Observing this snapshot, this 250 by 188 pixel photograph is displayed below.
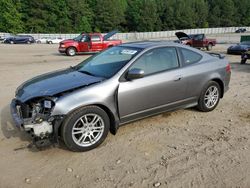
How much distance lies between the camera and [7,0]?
63.0 metres

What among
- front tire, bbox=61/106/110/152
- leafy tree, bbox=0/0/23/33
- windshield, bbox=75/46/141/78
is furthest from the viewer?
leafy tree, bbox=0/0/23/33

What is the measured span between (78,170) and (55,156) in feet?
1.72

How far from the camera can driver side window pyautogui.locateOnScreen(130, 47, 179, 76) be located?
4.34m

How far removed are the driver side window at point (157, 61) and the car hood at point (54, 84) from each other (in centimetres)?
78

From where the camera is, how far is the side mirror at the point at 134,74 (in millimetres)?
4023

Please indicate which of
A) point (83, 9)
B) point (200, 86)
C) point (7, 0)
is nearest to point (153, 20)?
point (83, 9)

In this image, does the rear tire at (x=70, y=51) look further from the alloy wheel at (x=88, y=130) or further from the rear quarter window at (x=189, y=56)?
the alloy wheel at (x=88, y=130)

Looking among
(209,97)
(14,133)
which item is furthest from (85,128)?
(209,97)

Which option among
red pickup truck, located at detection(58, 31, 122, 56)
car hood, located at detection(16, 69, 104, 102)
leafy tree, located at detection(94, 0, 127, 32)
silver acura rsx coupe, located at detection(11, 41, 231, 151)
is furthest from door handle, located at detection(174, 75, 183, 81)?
leafy tree, located at detection(94, 0, 127, 32)

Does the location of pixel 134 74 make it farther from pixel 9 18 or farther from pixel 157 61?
pixel 9 18

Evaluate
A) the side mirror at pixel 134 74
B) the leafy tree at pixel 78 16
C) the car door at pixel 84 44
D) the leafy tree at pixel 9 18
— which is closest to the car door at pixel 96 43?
the car door at pixel 84 44

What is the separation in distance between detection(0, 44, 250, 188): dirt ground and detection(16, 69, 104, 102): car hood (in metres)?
0.80

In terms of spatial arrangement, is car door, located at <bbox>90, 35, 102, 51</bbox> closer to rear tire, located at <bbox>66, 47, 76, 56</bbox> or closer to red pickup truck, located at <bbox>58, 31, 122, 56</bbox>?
red pickup truck, located at <bbox>58, 31, 122, 56</bbox>

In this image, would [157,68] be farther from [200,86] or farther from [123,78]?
[200,86]
